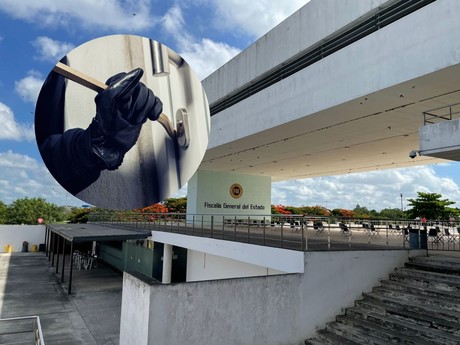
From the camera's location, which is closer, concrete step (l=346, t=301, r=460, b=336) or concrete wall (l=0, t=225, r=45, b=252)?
concrete step (l=346, t=301, r=460, b=336)

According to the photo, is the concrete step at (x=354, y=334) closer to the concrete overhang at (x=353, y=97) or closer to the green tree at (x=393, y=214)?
the concrete overhang at (x=353, y=97)

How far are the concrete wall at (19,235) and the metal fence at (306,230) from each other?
489 cm

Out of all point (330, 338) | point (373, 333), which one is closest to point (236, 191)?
point (330, 338)

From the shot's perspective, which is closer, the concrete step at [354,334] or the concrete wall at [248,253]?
the concrete step at [354,334]

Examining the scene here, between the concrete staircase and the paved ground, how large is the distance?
587 cm

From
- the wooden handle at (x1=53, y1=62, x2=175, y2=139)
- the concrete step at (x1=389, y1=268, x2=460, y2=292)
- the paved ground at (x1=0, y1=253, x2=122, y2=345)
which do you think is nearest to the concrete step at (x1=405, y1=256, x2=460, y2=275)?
the concrete step at (x1=389, y1=268, x2=460, y2=292)

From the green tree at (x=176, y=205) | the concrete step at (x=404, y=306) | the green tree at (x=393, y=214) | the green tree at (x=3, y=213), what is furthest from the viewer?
the green tree at (x=176, y=205)

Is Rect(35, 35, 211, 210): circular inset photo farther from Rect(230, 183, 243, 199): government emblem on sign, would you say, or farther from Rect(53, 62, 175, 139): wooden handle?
Rect(230, 183, 243, 199): government emblem on sign

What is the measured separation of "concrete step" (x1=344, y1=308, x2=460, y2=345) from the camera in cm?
570

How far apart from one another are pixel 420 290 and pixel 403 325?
1.18 m

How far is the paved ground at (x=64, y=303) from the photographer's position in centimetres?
915

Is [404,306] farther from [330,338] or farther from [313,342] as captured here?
[313,342]

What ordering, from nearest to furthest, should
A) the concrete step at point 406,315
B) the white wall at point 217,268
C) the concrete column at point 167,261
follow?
the concrete step at point 406,315
the white wall at point 217,268
the concrete column at point 167,261

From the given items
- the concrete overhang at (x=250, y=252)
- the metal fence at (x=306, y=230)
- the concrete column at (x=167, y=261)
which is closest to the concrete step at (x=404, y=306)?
the metal fence at (x=306, y=230)
